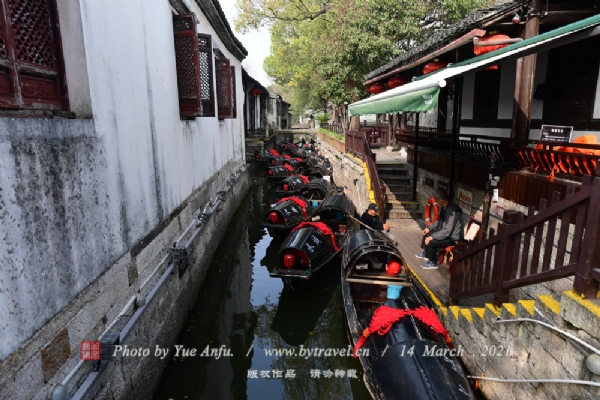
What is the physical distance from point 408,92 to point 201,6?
302 inches

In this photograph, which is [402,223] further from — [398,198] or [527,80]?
[527,80]

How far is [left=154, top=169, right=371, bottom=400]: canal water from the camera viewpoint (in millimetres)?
6359

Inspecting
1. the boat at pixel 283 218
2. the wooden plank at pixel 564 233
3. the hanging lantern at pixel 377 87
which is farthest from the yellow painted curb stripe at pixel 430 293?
the hanging lantern at pixel 377 87

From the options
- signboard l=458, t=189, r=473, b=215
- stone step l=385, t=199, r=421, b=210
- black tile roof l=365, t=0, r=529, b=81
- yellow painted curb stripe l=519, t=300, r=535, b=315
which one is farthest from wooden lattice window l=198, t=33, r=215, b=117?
yellow painted curb stripe l=519, t=300, r=535, b=315

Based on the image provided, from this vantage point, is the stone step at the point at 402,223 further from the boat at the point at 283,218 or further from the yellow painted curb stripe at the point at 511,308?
the yellow painted curb stripe at the point at 511,308

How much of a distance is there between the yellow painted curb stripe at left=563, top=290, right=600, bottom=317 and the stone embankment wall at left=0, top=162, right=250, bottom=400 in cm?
486

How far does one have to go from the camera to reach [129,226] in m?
5.33

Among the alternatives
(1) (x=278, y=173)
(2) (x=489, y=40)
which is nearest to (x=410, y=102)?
(2) (x=489, y=40)

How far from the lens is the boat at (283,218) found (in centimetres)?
1251

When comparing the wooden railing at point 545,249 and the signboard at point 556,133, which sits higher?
the signboard at point 556,133

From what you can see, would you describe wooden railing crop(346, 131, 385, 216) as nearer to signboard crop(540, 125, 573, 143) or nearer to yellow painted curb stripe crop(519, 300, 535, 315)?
signboard crop(540, 125, 573, 143)

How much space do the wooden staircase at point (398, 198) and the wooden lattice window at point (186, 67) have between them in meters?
6.57

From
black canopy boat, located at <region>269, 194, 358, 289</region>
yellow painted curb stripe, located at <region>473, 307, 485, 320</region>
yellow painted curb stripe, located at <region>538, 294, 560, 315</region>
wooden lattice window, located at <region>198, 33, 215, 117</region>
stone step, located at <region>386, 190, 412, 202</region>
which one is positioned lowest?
black canopy boat, located at <region>269, 194, 358, 289</region>

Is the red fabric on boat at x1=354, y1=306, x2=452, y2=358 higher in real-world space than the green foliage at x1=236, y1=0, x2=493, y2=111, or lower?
lower
